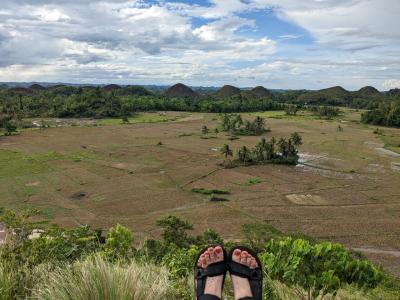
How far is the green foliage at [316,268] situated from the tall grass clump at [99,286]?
4.55ft

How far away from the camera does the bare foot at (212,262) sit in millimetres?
3975

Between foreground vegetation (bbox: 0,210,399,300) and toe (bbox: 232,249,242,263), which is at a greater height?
toe (bbox: 232,249,242,263)

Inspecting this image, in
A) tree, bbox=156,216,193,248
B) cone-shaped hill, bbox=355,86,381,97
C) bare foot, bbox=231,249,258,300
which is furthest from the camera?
cone-shaped hill, bbox=355,86,381,97

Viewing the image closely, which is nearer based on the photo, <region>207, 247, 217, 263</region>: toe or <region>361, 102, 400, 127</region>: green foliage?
<region>207, 247, 217, 263</region>: toe

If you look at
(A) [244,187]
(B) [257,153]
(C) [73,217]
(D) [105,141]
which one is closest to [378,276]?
(C) [73,217]

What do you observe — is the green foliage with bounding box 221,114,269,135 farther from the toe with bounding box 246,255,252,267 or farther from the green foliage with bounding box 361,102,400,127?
the toe with bounding box 246,255,252,267

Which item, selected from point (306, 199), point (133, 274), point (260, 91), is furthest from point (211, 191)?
point (260, 91)

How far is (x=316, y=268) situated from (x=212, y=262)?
1128mm

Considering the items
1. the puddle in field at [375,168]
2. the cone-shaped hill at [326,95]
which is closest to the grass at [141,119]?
the puddle in field at [375,168]

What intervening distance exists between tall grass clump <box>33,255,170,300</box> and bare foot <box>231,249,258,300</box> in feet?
2.23

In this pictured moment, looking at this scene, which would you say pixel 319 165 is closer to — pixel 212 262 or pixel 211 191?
pixel 211 191

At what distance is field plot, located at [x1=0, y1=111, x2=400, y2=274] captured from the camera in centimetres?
2650

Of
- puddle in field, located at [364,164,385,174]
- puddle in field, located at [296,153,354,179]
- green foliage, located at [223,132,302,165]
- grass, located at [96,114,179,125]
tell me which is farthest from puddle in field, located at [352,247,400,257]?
grass, located at [96,114,179,125]

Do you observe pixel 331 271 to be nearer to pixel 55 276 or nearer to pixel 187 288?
pixel 187 288
